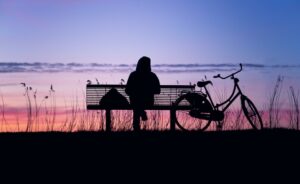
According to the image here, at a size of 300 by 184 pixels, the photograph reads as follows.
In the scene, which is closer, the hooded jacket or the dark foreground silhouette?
the dark foreground silhouette

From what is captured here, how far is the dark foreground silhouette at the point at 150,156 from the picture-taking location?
21.7 ft

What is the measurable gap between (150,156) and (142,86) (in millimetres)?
4355

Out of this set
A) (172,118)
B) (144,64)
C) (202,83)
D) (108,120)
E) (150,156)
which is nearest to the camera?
(150,156)

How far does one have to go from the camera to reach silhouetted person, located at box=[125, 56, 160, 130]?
11.7 metres

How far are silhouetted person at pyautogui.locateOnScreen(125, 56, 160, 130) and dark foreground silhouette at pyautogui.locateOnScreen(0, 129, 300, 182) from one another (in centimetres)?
194

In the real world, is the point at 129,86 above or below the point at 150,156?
above

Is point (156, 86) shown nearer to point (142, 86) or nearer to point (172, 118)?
point (142, 86)

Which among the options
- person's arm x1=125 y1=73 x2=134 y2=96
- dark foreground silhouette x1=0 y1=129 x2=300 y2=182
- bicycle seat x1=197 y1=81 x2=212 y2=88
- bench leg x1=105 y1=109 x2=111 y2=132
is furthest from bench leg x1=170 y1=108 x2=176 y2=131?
dark foreground silhouette x1=0 y1=129 x2=300 y2=182

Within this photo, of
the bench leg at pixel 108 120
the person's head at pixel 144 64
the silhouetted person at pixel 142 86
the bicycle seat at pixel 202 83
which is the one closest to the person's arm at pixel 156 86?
the silhouetted person at pixel 142 86

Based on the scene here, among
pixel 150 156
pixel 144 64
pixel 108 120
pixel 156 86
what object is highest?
pixel 144 64

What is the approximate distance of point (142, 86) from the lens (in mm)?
11672

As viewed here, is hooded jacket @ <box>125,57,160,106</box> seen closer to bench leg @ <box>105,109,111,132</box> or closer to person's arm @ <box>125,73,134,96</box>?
person's arm @ <box>125,73,134,96</box>

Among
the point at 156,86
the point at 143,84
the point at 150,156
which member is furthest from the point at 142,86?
the point at 150,156

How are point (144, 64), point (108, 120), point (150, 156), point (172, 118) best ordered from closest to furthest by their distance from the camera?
1. point (150, 156)
2. point (108, 120)
3. point (144, 64)
4. point (172, 118)
